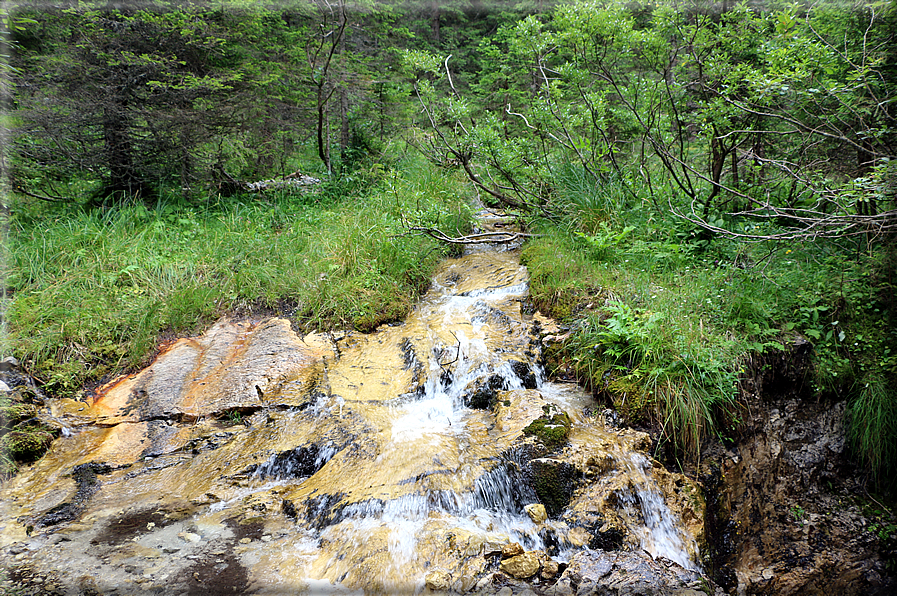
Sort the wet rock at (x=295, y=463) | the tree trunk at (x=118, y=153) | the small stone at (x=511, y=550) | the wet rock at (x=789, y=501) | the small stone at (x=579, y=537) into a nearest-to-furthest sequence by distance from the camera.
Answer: the small stone at (x=511, y=550), the small stone at (x=579, y=537), the wet rock at (x=789, y=501), the wet rock at (x=295, y=463), the tree trunk at (x=118, y=153)

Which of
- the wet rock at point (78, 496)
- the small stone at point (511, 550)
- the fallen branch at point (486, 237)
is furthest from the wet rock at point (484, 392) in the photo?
the wet rock at point (78, 496)

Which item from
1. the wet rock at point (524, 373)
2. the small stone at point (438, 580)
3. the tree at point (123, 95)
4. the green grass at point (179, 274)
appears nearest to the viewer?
the small stone at point (438, 580)

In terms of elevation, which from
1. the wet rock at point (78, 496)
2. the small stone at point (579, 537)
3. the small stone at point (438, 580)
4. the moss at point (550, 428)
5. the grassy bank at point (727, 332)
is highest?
the grassy bank at point (727, 332)

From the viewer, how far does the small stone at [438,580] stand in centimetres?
242

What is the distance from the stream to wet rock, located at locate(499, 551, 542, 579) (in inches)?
0.4

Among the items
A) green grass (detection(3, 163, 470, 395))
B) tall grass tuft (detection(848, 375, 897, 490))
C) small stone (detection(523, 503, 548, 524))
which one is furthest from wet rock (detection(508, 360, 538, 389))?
tall grass tuft (detection(848, 375, 897, 490))

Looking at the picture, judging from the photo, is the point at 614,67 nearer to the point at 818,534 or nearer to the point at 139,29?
the point at 818,534

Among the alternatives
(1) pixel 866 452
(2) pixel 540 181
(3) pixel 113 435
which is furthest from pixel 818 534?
(3) pixel 113 435

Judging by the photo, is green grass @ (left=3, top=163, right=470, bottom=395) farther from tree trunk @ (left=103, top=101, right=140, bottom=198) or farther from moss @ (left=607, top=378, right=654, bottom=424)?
moss @ (left=607, top=378, right=654, bottom=424)

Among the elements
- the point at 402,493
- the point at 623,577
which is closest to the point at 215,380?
the point at 402,493

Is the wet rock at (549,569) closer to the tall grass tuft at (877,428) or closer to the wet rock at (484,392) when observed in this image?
the wet rock at (484,392)

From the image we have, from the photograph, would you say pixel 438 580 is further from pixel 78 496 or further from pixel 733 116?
pixel 733 116

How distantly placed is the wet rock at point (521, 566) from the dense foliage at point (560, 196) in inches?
59.0

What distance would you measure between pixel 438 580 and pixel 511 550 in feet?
1.56
